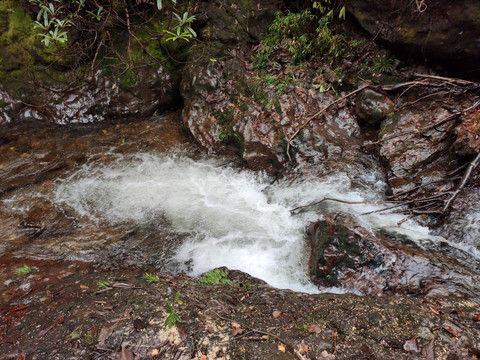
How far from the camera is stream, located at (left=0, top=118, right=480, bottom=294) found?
409 centimetres

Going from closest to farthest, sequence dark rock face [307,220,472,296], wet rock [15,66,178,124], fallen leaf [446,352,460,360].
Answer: fallen leaf [446,352,460,360]
dark rock face [307,220,472,296]
wet rock [15,66,178,124]

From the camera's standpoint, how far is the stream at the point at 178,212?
409cm

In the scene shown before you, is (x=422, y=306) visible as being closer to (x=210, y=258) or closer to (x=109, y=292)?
(x=210, y=258)

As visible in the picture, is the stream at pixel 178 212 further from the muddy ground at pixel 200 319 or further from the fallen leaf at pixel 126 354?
the fallen leaf at pixel 126 354

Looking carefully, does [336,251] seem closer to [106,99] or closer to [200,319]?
[200,319]

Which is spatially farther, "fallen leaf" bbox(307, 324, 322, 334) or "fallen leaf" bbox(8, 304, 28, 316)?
"fallen leaf" bbox(8, 304, 28, 316)

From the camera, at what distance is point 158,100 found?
740 cm

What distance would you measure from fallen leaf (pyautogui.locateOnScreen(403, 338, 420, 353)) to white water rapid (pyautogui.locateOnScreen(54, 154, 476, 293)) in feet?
4.90

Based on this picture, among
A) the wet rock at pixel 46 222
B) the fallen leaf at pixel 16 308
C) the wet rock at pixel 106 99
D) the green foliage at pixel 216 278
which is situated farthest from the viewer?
the wet rock at pixel 106 99

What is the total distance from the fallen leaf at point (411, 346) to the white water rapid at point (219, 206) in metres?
1.49

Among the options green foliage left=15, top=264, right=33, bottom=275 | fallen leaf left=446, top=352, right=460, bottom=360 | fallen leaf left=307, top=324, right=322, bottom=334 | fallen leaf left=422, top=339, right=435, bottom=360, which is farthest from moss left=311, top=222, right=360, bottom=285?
green foliage left=15, top=264, right=33, bottom=275

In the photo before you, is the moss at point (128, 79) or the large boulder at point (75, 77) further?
the moss at point (128, 79)

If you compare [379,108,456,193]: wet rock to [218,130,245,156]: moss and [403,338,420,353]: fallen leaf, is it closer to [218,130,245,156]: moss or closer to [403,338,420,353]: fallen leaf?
[218,130,245,156]: moss

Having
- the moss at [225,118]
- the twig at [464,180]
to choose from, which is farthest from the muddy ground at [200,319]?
the moss at [225,118]
